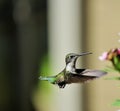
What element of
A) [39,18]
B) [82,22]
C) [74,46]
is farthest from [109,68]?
[39,18]

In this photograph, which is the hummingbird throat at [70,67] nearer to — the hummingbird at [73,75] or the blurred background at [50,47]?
the hummingbird at [73,75]

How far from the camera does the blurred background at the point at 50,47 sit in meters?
1.82

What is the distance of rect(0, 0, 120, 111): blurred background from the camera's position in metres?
1.82

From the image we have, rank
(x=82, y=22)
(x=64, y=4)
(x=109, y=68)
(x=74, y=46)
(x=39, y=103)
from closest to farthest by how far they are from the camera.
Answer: (x=109, y=68) < (x=74, y=46) < (x=82, y=22) < (x=64, y=4) < (x=39, y=103)

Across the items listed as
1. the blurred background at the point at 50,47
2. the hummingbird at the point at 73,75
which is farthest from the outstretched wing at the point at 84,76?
the blurred background at the point at 50,47

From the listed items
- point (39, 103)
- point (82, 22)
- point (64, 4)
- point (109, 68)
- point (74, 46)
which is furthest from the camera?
point (39, 103)

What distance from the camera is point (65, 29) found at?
1945 mm

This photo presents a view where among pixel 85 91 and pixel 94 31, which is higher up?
pixel 94 31

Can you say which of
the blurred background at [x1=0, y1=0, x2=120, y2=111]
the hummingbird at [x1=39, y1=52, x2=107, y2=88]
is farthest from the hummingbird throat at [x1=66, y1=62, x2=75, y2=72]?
the blurred background at [x1=0, y1=0, x2=120, y2=111]

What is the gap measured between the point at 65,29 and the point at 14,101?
843mm

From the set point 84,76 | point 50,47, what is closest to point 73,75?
point 84,76

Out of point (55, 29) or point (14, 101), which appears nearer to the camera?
point (55, 29)

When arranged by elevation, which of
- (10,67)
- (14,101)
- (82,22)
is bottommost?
(14,101)

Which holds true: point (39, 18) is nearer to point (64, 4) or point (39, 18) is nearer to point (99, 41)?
point (64, 4)
